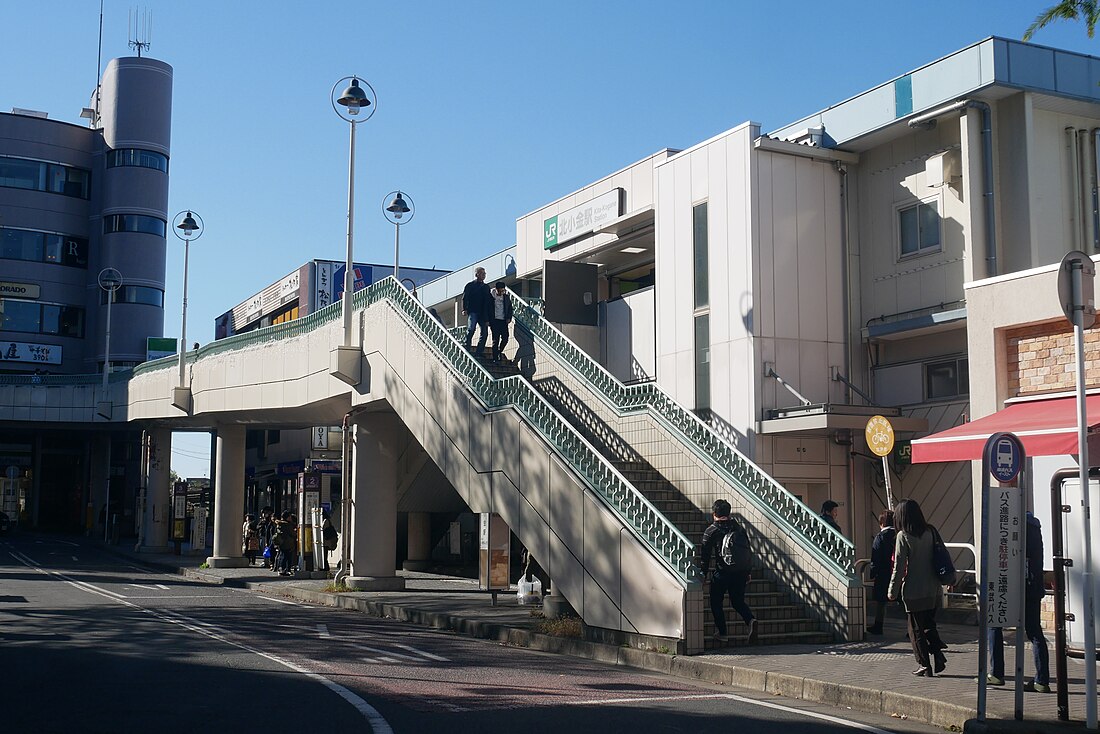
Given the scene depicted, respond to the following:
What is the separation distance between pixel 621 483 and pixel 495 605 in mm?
5540

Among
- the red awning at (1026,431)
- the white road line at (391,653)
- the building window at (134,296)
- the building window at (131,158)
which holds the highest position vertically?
the building window at (131,158)

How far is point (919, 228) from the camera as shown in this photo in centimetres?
2045

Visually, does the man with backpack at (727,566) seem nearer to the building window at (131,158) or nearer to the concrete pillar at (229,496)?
the concrete pillar at (229,496)

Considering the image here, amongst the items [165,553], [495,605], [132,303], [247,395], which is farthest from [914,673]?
[132,303]

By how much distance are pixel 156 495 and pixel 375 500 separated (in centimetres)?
1944

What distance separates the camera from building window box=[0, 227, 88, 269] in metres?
60.1

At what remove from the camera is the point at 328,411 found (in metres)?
27.7

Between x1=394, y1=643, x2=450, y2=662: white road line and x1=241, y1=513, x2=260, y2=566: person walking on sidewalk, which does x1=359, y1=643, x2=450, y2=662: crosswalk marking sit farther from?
x1=241, y1=513, x2=260, y2=566: person walking on sidewalk

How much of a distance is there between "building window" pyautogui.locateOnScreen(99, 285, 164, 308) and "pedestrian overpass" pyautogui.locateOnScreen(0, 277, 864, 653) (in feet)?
107

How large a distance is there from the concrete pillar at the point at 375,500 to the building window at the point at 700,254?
7.05 meters

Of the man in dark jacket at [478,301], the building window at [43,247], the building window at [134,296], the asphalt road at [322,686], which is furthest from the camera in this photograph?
the building window at [134,296]

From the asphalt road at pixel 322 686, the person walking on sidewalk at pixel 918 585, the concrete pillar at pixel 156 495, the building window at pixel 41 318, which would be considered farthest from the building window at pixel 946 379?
the building window at pixel 41 318

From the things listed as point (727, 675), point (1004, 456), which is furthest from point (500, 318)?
point (1004, 456)

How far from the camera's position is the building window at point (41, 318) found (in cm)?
5981
